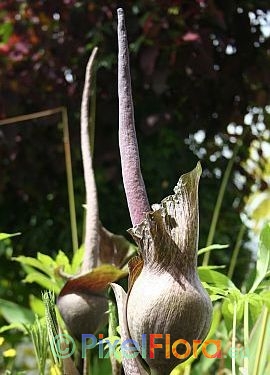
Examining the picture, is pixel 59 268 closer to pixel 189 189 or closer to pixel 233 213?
pixel 189 189

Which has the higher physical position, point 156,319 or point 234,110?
point 234,110

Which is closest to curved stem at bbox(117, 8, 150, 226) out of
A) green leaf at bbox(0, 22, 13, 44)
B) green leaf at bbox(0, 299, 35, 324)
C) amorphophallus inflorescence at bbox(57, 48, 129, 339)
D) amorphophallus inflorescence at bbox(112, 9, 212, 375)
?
amorphophallus inflorescence at bbox(112, 9, 212, 375)

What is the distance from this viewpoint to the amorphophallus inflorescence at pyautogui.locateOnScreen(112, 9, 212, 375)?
0.98 feet

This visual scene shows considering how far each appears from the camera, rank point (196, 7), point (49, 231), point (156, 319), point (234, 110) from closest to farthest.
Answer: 1. point (156, 319)
2. point (196, 7)
3. point (234, 110)
4. point (49, 231)

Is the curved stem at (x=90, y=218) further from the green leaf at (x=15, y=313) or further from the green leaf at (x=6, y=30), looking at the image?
the green leaf at (x=6, y=30)

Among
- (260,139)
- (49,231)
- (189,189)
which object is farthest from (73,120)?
(189,189)

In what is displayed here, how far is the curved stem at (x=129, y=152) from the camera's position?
0.33 meters

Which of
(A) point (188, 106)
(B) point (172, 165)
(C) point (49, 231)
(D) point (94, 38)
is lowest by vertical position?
(C) point (49, 231)

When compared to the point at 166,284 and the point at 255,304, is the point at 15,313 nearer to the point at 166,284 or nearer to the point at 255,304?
the point at 255,304

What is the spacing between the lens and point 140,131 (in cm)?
111

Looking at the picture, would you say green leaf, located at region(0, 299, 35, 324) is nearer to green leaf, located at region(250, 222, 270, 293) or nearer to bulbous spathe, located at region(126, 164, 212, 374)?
green leaf, located at region(250, 222, 270, 293)

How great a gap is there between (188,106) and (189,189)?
2.60ft

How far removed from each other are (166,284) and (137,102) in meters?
0.81

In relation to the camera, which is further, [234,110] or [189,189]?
[234,110]
